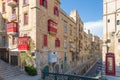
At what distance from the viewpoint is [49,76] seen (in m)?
15.1

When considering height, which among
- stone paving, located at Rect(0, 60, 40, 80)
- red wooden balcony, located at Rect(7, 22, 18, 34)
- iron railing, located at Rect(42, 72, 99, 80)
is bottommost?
stone paving, located at Rect(0, 60, 40, 80)

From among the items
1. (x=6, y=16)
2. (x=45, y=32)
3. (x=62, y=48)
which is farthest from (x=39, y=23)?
(x=62, y=48)

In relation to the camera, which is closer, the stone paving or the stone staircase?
the stone staircase

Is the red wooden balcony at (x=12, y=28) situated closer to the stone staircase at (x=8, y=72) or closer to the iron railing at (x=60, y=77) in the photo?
the stone staircase at (x=8, y=72)

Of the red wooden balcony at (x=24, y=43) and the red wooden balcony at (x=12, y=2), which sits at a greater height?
the red wooden balcony at (x=12, y=2)

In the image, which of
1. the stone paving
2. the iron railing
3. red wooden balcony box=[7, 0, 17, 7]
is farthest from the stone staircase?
red wooden balcony box=[7, 0, 17, 7]

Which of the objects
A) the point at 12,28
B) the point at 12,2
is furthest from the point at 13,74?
the point at 12,2

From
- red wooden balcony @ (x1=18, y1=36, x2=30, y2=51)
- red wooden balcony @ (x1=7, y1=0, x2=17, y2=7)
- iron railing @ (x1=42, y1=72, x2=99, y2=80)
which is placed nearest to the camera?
iron railing @ (x1=42, y1=72, x2=99, y2=80)

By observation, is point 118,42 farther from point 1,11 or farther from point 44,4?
point 1,11

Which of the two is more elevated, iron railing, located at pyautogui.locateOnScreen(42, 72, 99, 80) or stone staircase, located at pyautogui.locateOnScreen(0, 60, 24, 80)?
iron railing, located at pyautogui.locateOnScreen(42, 72, 99, 80)

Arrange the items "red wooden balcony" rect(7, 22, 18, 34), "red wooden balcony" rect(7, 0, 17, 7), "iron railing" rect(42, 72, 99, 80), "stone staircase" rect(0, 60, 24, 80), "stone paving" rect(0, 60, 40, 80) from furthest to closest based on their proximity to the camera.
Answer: "red wooden balcony" rect(7, 0, 17, 7) → "red wooden balcony" rect(7, 22, 18, 34) → "stone paving" rect(0, 60, 40, 80) → "stone staircase" rect(0, 60, 24, 80) → "iron railing" rect(42, 72, 99, 80)

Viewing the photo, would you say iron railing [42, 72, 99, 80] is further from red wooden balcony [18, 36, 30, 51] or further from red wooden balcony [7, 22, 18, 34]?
red wooden balcony [7, 22, 18, 34]

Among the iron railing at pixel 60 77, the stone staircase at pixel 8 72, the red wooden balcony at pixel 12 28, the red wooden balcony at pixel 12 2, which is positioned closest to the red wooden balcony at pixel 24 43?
the red wooden balcony at pixel 12 28

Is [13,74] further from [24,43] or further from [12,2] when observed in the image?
[12,2]
